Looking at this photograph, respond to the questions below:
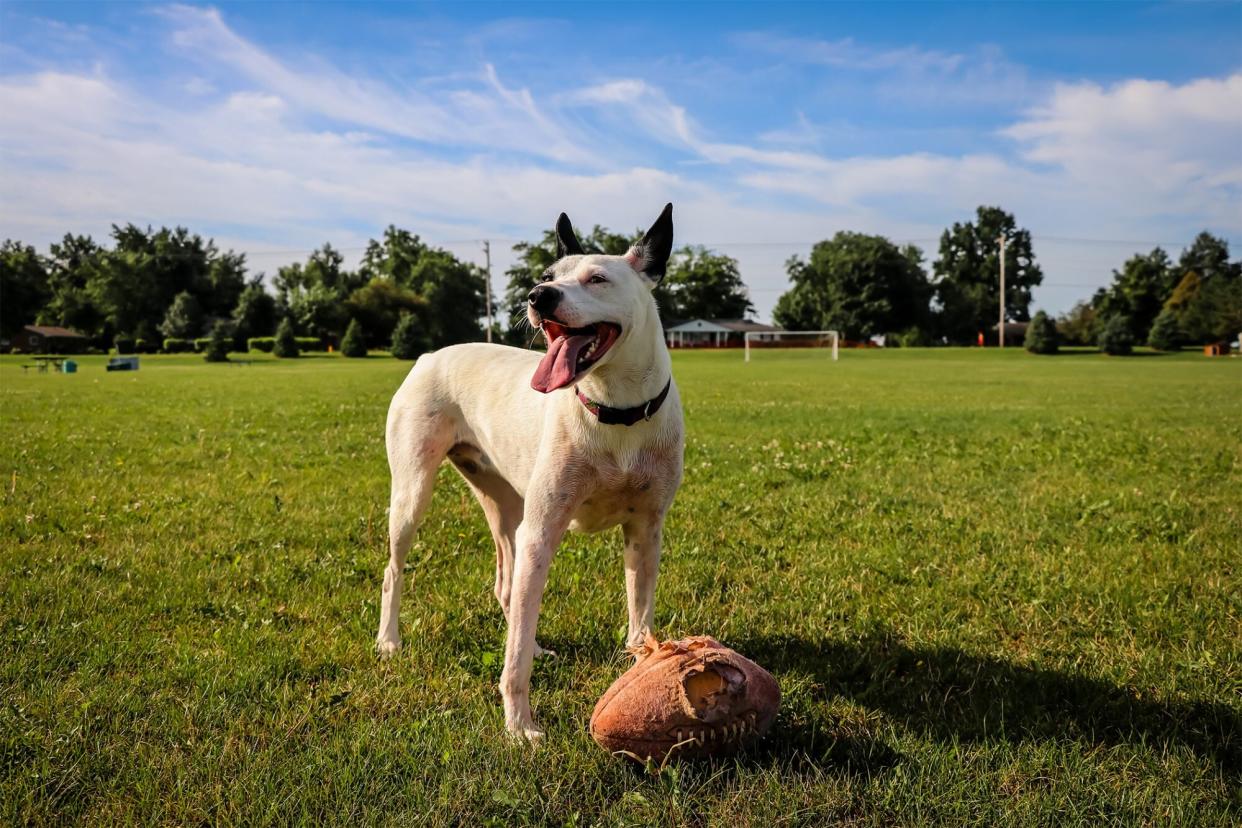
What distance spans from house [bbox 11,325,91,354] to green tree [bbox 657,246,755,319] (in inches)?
2719

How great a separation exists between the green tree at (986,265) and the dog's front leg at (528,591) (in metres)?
116

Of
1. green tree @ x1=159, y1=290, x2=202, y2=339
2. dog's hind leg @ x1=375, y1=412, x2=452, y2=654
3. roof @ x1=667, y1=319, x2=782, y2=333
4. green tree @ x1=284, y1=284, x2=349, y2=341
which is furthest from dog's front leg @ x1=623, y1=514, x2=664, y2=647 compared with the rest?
roof @ x1=667, y1=319, x2=782, y2=333

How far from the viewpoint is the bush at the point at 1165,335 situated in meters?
71.9

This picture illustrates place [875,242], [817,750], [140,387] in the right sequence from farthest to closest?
[875,242]
[140,387]
[817,750]

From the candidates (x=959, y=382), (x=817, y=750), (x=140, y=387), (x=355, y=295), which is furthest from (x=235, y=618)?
(x=355, y=295)

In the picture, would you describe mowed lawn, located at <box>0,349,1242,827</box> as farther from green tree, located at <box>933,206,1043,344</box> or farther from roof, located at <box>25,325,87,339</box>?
green tree, located at <box>933,206,1043,344</box>

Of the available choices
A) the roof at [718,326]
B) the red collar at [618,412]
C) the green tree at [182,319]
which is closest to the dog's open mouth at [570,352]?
the red collar at [618,412]

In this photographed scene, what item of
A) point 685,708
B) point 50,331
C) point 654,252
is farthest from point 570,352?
point 50,331

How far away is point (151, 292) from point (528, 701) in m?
94.0

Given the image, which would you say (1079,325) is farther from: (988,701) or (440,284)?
(988,701)

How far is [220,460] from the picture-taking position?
10.1 m

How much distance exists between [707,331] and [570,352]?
11207 cm

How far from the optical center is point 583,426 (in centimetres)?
347

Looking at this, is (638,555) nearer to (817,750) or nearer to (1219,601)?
(817,750)
